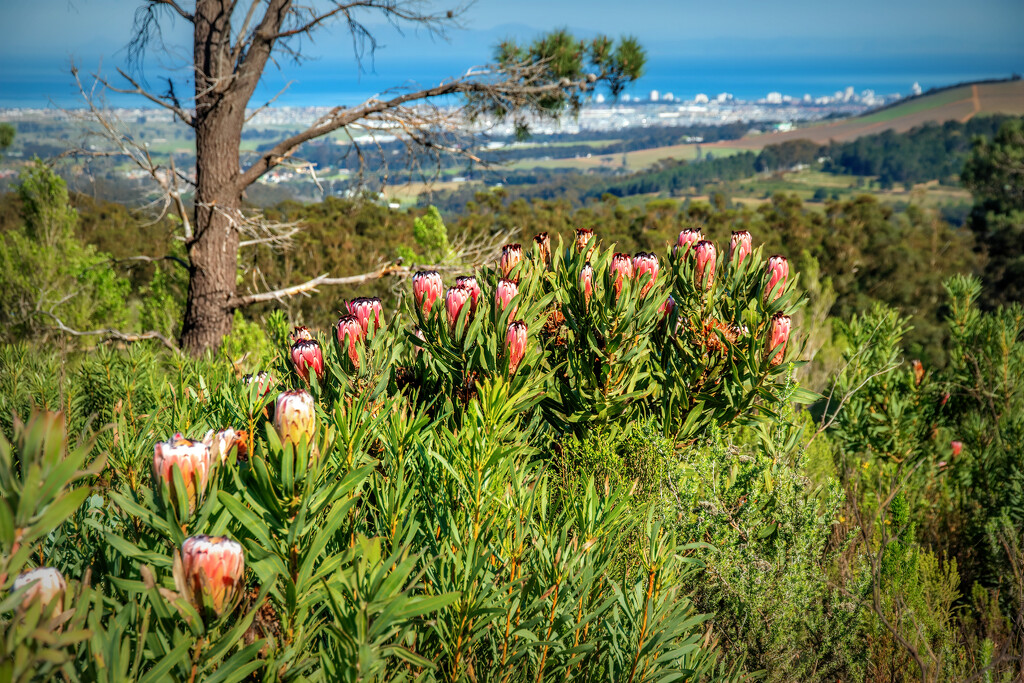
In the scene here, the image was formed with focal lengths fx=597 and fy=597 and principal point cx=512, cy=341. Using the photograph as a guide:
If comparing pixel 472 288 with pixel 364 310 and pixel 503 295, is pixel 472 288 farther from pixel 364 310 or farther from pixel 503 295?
pixel 364 310

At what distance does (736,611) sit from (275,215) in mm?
16608

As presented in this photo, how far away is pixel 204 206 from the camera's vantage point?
5.14 meters

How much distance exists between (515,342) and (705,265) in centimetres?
71

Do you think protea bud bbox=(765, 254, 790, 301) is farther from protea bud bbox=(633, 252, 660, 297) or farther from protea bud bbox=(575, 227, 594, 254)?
protea bud bbox=(575, 227, 594, 254)

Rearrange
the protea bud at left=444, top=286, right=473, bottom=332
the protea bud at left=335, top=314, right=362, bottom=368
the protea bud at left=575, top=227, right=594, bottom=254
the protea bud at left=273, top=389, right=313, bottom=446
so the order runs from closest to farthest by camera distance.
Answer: the protea bud at left=273, top=389, right=313, bottom=446 → the protea bud at left=335, top=314, right=362, bottom=368 → the protea bud at left=444, top=286, right=473, bottom=332 → the protea bud at left=575, top=227, right=594, bottom=254

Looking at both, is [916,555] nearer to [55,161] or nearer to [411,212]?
[55,161]

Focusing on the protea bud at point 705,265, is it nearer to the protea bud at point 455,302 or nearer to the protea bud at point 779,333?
the protea bud at point 779,333

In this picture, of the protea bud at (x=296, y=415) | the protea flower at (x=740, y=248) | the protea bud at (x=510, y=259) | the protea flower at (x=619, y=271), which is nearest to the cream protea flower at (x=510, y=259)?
the protea bud at (x=510, y=259)

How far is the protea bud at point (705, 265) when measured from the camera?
6.09ft

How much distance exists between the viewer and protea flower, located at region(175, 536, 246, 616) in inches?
27.9

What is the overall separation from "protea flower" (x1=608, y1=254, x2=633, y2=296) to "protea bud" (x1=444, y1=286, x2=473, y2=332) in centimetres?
41

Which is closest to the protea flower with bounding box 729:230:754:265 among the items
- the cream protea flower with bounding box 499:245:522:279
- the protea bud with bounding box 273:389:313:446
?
the cream protea flower with bounding box 499:245:522:279

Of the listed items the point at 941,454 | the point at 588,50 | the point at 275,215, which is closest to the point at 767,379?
the point at 941,454

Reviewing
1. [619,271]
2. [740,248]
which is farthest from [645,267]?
[740,248]
